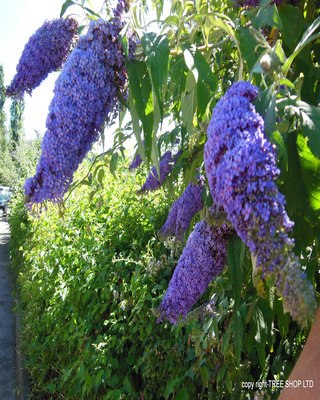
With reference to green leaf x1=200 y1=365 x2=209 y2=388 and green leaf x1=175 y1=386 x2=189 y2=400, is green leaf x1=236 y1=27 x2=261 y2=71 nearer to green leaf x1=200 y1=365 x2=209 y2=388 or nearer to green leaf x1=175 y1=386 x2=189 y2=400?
green leaf x1=200 y1=365 x2=209 y2=388

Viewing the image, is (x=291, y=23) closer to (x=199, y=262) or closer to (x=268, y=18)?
(x=268, y=18)

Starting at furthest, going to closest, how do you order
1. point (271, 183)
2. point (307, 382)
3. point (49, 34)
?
point (49, 34)
point (307, 382)
point (271, 183)

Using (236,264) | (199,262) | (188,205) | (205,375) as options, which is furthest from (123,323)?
(236,264)

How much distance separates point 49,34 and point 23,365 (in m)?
3.56

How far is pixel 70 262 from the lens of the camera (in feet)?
11.6

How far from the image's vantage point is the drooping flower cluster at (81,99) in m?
0.80

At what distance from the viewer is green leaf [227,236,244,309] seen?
2.56ft

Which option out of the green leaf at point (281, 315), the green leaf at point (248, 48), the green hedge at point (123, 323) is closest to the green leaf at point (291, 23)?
the green leaf at point (248, 48)

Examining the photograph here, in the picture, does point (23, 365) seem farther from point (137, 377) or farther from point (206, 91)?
point (206, 91)

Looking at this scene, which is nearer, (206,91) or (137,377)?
(206,91)

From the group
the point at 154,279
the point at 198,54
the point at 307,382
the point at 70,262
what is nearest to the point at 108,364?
the point at 154,279

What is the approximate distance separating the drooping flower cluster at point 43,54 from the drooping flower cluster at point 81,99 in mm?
272

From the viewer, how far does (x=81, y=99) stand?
0.80m

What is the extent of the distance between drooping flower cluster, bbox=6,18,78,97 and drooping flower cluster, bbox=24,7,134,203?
0.89 ft
